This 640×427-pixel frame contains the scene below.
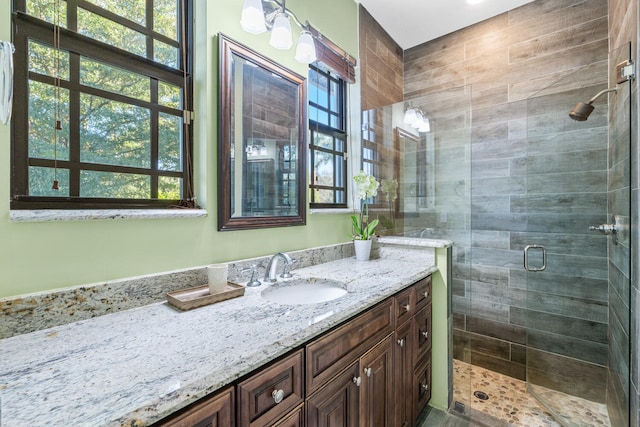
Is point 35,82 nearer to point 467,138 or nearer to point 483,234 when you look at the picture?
point 467,138

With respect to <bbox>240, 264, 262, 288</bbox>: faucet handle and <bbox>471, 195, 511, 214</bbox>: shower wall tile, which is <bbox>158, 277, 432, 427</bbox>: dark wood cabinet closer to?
<bbox>240, 264, 262, 288</bbox>: faucet handle

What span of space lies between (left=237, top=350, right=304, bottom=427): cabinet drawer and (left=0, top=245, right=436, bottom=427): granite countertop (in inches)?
1.9

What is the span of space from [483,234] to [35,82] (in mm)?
2674

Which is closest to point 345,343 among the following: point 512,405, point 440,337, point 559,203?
point 440,337

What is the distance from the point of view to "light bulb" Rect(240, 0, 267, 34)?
1.23 m

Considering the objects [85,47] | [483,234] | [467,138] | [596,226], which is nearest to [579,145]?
[596,226]

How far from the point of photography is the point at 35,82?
896 mm

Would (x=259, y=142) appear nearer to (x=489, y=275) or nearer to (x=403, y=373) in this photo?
(x=403, y=373)

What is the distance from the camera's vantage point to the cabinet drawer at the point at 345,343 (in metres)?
0.91

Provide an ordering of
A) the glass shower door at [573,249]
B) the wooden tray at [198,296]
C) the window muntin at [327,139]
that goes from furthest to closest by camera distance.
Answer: the window muntin at [327,139], the glass shower door at [573,249], the wooden tray at [198,296]

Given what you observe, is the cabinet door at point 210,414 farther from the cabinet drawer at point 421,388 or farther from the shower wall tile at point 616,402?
the shower wall tile at point 616,402

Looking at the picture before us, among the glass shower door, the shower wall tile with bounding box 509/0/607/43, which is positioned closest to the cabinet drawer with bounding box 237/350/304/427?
the glass shower door

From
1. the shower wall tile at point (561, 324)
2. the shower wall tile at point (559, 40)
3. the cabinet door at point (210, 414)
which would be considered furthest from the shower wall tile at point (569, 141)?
the cabinet door at point (210, 414)

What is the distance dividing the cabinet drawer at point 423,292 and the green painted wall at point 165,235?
25.5 inches
